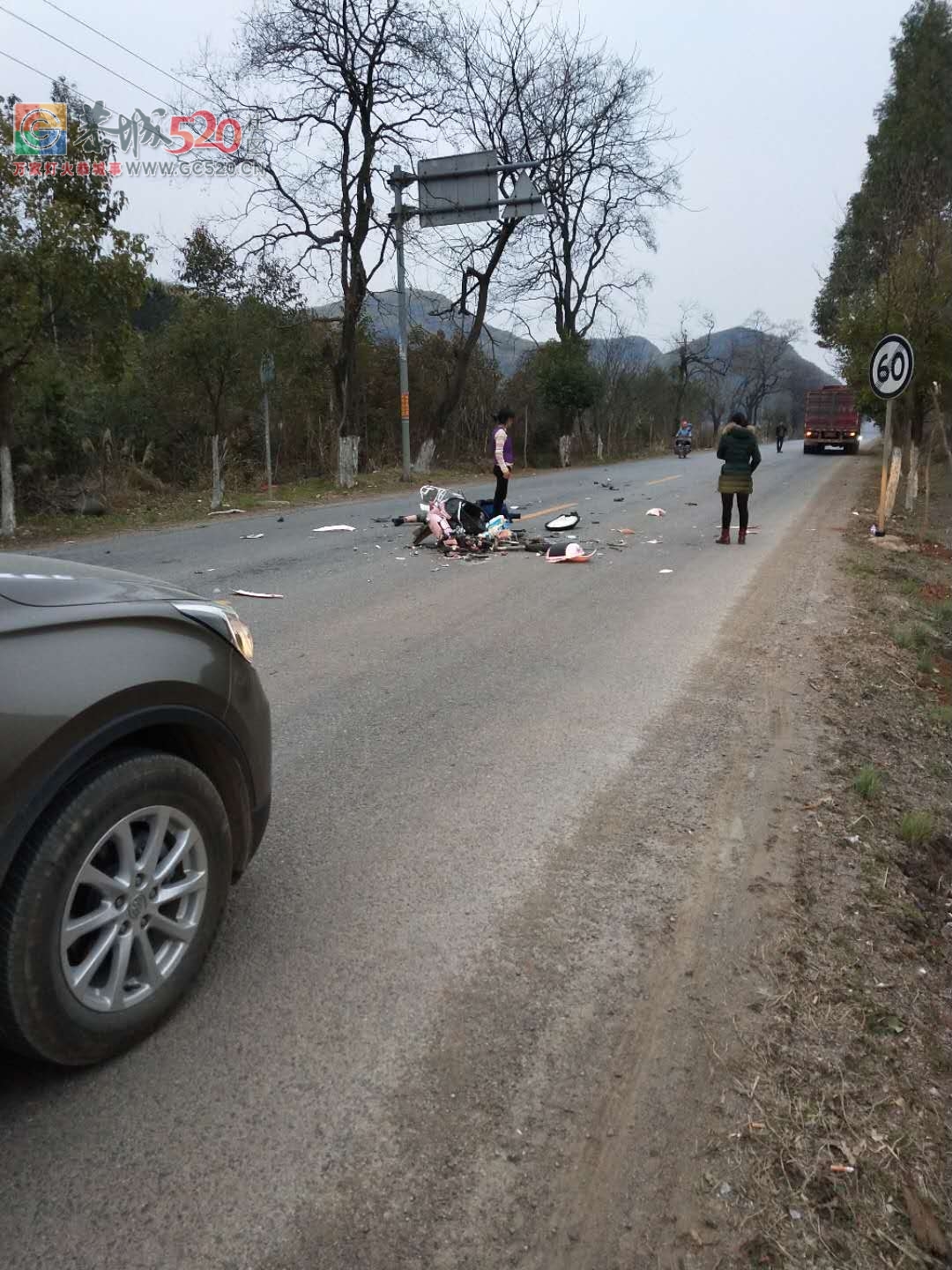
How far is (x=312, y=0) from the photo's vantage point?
22.2 meters

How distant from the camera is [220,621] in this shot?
2.82 meters

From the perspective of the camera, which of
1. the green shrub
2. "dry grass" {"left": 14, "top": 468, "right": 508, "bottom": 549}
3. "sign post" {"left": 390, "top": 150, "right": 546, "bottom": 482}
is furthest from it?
"sign post" {"left": 390, "top": 150, "right": 546, "bottom": 482}

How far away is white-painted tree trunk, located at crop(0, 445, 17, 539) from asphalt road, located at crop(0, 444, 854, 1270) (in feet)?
23.8

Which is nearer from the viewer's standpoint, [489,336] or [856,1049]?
[856,1049]

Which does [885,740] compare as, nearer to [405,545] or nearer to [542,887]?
[542,887]

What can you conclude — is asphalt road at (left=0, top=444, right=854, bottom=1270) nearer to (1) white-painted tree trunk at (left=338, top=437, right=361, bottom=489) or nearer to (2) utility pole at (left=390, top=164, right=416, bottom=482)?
(1) white-painted tree trunk at (left=338, top=437, right=361, bottom=489)

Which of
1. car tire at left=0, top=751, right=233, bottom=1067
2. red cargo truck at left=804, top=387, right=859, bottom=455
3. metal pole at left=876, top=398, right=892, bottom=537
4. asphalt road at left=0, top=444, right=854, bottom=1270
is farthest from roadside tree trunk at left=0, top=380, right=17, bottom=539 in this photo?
red cargo truck at left=804, top=387, right=859, bottom=455

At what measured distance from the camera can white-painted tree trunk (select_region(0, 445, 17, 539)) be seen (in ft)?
44.5

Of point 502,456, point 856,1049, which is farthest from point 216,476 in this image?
point 856,1049

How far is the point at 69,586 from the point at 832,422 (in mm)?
48226

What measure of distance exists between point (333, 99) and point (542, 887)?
24.9 metres

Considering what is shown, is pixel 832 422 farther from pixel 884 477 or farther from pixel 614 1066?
pixel 614 1066

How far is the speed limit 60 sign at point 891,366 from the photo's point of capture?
1126cm
